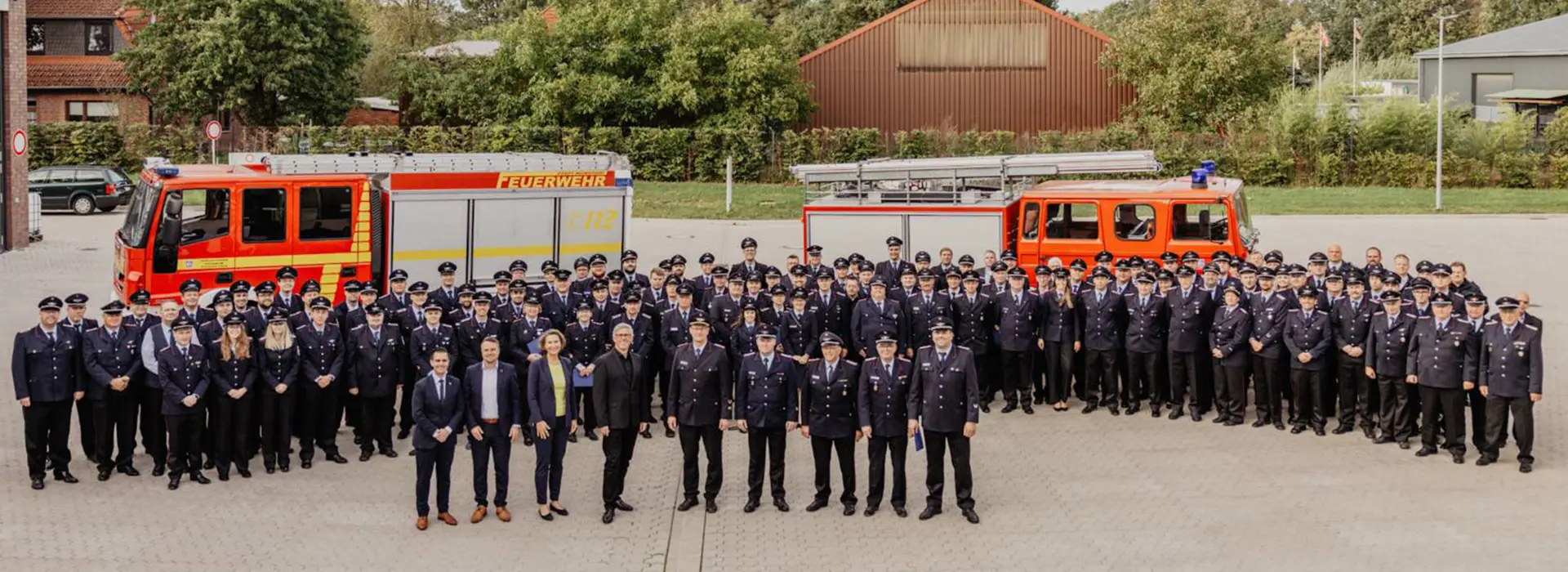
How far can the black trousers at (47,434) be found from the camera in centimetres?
1185

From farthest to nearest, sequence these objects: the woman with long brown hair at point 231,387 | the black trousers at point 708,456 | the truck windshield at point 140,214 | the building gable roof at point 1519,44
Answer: the building gable roof at point 1519,44
the truck windshield at point 140,214
the woman with long brown hair at point 231,387
the black trousers at point 708,456

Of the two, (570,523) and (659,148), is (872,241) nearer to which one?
(570,523)

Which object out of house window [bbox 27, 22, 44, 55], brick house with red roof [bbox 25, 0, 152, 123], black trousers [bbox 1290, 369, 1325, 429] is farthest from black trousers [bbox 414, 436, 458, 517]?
house window [bbox 27, 22, 44, 55]

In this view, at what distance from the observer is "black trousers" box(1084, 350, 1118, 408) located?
14664 millimetres

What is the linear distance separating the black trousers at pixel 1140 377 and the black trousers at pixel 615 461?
575cm

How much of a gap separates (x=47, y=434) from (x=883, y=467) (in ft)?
22.2

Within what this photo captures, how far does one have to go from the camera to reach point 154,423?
12.4 meters

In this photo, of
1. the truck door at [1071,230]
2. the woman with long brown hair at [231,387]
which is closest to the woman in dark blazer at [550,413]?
the woman with long brown hair at [231,387]

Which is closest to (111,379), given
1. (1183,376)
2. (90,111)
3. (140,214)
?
(140,214)

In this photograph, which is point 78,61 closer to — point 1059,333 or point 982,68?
point 982,68

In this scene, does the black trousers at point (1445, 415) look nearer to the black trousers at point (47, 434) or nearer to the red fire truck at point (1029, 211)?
the red fire truck at point (1029, 211)

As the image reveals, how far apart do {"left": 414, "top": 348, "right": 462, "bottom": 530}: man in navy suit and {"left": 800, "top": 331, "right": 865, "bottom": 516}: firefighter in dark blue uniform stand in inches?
102

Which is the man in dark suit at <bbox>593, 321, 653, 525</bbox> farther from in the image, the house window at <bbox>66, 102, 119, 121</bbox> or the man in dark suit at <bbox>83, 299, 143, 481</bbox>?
the house window at <bbox>66, 102, 119, 121</bbox>

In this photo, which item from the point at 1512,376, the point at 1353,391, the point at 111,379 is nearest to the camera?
the point at 111,379
